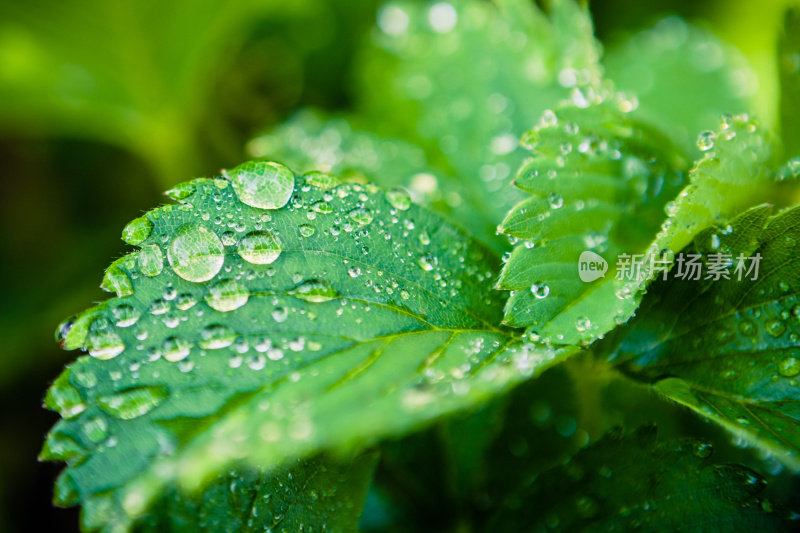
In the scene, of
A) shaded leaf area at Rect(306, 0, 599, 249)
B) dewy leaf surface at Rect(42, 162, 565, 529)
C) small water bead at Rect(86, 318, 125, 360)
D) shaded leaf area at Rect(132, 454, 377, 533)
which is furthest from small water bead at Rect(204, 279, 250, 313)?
shaded leaf area at Rect(306, 0, 599, 249)

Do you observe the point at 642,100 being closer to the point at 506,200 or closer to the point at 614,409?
→ the point at 506,200

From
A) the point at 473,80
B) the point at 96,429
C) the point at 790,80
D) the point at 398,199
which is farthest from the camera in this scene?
the point at 473,80

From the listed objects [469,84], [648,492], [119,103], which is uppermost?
[119,103]

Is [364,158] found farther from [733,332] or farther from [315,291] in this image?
[733,332]

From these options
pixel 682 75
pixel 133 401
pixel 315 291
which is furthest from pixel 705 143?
pixel 682 75

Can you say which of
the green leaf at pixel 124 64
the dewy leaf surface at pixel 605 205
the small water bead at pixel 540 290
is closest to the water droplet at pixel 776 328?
the dewy leaf surface at pixel 605 205

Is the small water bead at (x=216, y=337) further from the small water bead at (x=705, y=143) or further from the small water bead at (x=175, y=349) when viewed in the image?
the small water bead at (x=705, y=143)
